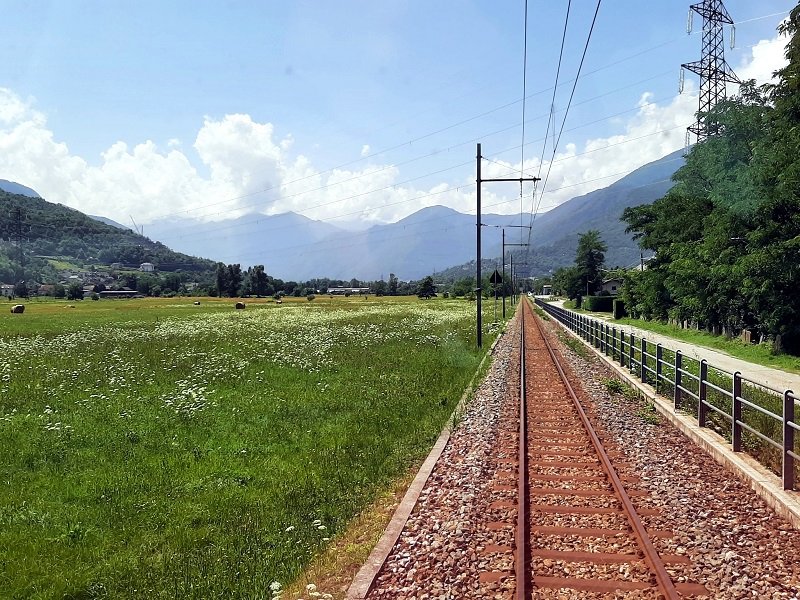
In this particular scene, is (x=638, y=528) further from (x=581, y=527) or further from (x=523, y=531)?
(x=523, y=531)

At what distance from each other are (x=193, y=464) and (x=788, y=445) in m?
8.68

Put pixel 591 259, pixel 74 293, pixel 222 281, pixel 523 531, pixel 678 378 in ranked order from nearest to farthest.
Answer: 1. pixel 523 531
2. pixel 678 378
3. pixel 591 259
4. pixel 74 293
5. pixel 222 281

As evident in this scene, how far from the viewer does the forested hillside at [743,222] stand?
22.2 m

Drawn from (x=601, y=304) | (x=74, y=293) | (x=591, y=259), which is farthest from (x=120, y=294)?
(x=601, y=304)

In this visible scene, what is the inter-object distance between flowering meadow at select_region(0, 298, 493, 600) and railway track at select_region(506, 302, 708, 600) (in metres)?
2.16

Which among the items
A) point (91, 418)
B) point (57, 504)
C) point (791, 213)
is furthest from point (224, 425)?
point (791, 213)

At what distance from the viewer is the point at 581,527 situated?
681 cm

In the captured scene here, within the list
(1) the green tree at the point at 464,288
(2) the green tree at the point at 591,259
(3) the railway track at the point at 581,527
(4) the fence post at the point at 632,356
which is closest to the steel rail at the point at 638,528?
(3) the railway track at the point at 581,527

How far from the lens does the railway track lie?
546 cm

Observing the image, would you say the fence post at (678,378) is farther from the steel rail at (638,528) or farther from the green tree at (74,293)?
the green tree at (74,293)

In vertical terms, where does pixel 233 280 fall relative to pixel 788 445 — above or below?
above

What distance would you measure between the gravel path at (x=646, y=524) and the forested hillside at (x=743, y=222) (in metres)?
15.3

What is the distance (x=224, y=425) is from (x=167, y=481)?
316cm

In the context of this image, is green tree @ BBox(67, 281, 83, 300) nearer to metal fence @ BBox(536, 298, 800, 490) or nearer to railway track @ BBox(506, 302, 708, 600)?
metal fence @ BBox(536, 298, 800, 490)
